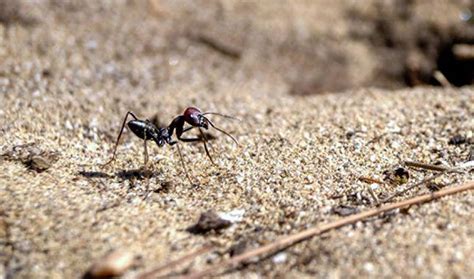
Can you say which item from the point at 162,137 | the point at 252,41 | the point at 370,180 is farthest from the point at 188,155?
the point at 252,41

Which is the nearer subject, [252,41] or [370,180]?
[370,180]

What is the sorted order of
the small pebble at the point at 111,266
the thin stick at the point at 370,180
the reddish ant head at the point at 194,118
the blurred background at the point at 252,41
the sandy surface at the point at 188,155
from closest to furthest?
the small pebble at the point at 111,266
the sandy surface at the point at 188,155
the thin stick at the point at 370,180
the reddish ant head at the point at 194,118
the blurred background at the point at 252,41

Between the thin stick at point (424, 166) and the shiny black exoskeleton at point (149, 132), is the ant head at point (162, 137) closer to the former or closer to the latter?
the shiny black exoskeleton at point (149, 132)

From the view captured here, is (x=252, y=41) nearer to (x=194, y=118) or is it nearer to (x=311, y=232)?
(x=194, y=118)

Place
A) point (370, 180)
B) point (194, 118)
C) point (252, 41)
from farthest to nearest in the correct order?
1. point (252, 41)
2. point (194, 118)
3. point (370, 180)

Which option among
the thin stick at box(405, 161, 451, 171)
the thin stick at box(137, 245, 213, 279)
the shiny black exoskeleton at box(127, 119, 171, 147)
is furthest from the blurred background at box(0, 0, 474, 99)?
the thin stick at box(137, 245, 213, 279)

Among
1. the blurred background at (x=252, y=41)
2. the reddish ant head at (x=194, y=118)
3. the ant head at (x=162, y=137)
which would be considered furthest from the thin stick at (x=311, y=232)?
the blurred background at (x=252, y=41)
